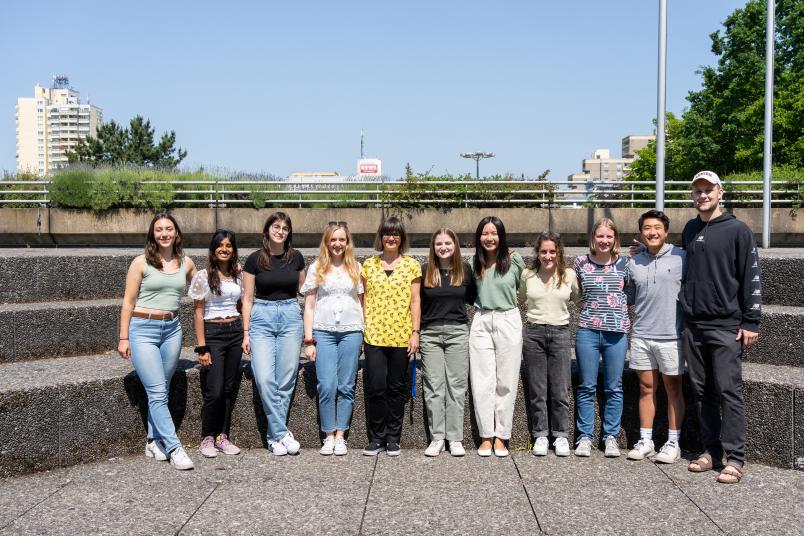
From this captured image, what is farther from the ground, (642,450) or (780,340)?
(780,340)

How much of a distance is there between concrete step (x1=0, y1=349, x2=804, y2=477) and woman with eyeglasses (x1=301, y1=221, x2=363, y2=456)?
229mm

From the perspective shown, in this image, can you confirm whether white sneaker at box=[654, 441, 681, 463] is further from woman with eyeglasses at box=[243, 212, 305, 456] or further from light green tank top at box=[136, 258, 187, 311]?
light green tank top at box=[136, 258, 187, 311]

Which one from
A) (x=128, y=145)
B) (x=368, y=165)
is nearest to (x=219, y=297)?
(x=368, y=165)

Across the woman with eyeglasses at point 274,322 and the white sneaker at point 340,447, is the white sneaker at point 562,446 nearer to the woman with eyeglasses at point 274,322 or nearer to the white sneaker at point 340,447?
the white sneaker at point 340,447

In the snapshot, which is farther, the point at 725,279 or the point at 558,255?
the point at 558,255

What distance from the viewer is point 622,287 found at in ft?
18.8

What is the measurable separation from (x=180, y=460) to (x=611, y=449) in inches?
123

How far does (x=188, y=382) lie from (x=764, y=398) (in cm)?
433

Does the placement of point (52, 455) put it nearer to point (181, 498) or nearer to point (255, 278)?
point (181, 498)

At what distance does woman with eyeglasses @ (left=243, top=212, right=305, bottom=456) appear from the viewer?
5.79m

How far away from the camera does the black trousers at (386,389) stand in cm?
579

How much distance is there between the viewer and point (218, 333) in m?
5.79

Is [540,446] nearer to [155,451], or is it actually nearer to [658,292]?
[658,292]

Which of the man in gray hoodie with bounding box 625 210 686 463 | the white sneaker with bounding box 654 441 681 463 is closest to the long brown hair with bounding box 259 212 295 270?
the man in gray hoodie with bounding box 625 210 686 463
